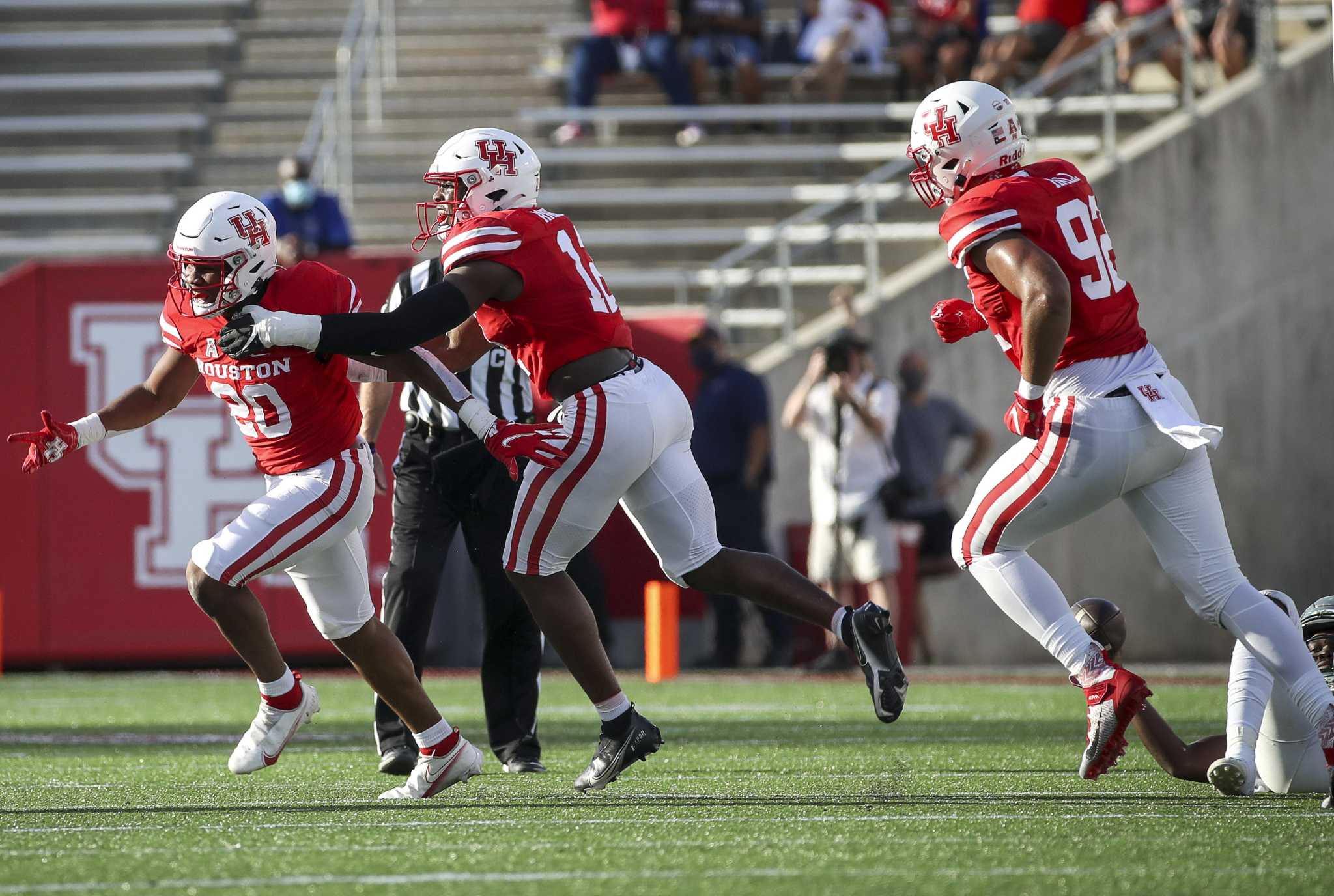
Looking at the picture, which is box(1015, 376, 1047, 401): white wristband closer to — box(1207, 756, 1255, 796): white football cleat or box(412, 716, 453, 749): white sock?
box(1207, 756, 1255, 796): white football cleat

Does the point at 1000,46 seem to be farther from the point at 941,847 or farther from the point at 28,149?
the point at 941,847

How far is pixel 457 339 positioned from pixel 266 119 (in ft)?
37.6

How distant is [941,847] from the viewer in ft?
13.4

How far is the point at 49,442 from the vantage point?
529 cm

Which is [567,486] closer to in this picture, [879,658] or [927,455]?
[879,658]

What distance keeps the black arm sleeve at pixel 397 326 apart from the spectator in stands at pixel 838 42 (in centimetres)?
1067

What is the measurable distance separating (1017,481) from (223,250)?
84.8 inches

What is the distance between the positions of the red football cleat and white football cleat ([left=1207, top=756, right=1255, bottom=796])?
10.9 inches

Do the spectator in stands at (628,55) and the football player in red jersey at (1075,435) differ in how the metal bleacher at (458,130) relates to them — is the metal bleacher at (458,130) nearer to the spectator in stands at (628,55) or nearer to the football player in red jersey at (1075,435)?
the spectator in stands at (628,55)

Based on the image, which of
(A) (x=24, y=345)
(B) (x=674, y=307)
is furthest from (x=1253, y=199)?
(A) (x=24, y=345)

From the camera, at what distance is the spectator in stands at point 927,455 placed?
37.4 feet

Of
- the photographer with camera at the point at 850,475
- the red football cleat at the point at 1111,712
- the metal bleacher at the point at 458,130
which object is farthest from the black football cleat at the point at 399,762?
the metal bleacher at the point at 458,130

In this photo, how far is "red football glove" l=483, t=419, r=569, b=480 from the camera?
4898 millimetres

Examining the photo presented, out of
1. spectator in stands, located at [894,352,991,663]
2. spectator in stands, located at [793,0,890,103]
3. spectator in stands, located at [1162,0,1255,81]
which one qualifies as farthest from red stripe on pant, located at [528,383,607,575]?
spectator in stands, located at [793,0,890,103]
